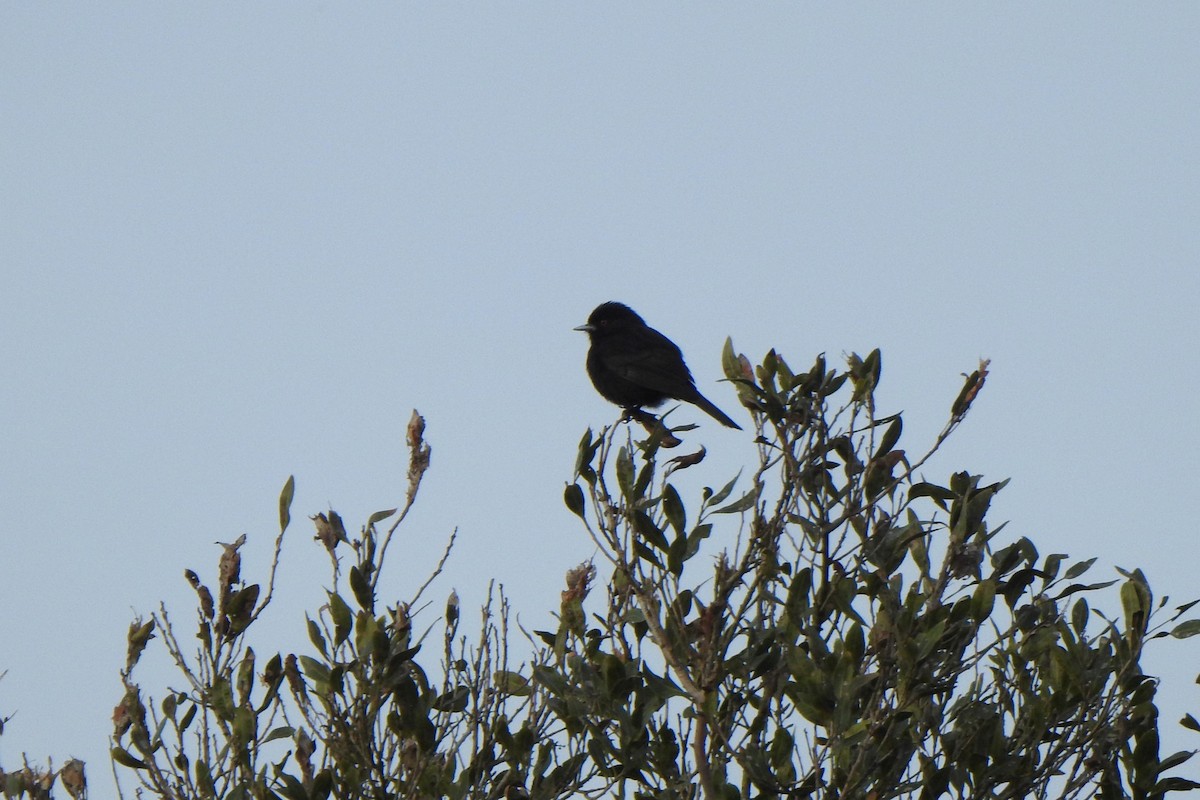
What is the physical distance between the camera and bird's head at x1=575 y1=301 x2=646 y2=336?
1032 cm

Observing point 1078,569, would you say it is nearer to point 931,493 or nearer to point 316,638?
point 931,493

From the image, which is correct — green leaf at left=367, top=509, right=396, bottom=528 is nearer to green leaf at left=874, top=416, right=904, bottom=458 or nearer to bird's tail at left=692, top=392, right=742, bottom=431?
green leaf at left=874, top=416, right=904, bottom=458

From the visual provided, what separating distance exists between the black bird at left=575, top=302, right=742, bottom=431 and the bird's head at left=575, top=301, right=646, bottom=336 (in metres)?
0.01

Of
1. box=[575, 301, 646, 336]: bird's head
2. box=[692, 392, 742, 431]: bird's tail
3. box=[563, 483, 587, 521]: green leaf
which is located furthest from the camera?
box=[575, 301, 646, 336]: bird's head

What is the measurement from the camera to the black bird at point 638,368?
30.3 ft

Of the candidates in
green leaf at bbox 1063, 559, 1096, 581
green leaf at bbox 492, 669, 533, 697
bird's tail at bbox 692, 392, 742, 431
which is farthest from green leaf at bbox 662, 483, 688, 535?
bird's tail at bbox 692, 392, 742, 431

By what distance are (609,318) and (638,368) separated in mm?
1152

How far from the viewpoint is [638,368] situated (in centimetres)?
939

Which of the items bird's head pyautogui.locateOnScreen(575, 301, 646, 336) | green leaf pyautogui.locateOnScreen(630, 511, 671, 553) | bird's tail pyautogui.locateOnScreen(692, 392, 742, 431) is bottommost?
green leaf pyautogui.locateOnScreen(630, 511, 671, 553)

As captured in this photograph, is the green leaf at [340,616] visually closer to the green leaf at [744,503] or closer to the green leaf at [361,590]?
the green leaf at [361,590]

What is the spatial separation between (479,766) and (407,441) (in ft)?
3.57

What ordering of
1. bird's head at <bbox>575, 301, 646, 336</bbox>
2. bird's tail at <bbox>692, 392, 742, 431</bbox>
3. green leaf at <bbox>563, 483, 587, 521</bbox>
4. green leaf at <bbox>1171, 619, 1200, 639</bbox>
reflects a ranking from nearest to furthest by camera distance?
1. green leaf at <bbox>1171, 619, 1200, 639</bbox>
2. green leaf at <bbox>563, 483, 587, 521</bbox>
3. bird's tail at <bbox>692, 392, 742, 431</bbox>
4. bird's head at <bbox>575, 301, 646, 336</bbox>

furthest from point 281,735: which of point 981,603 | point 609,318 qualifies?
point 609,318

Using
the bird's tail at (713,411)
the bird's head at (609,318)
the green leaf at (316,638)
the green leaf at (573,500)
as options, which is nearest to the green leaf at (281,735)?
the green leaf at (316,638)
